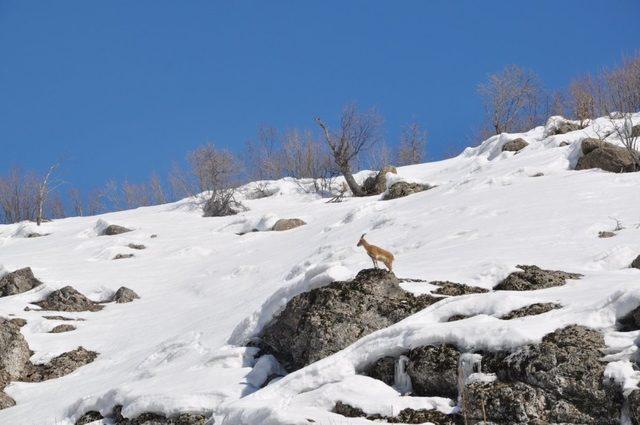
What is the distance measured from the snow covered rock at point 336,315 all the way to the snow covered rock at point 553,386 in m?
1.99

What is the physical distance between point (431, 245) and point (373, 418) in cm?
751

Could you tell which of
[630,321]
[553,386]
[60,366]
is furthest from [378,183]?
[553,386]

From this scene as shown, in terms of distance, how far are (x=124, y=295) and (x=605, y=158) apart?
12.8 m

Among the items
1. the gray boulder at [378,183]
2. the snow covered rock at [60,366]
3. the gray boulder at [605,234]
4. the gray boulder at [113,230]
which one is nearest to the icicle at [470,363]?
the gray boulder at [605,234]

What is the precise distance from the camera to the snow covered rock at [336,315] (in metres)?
6.73

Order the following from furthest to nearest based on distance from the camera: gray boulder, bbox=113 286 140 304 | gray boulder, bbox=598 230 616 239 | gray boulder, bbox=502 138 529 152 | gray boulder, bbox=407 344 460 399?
gray boulder, bbox=502 138 529 152, gray boulder, bbox=113 286 140 304, gray boulder, bbox=598 230 616 239, gray boulder, bbox=407 344 460 399

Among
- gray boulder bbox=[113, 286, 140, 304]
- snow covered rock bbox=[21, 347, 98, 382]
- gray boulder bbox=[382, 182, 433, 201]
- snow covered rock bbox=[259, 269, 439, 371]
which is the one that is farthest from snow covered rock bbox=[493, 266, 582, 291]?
gray boulder bbox=[382, 182, 433, 201]

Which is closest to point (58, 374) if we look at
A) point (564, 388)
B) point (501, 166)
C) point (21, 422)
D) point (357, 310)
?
point (21, 422)

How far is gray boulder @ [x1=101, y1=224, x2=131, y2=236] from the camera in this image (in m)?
23.4

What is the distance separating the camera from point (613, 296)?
17.3ft

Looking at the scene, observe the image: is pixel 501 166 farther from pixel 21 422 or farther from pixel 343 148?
pixel 21 422

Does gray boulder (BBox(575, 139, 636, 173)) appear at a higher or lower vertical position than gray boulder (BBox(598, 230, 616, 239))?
higher

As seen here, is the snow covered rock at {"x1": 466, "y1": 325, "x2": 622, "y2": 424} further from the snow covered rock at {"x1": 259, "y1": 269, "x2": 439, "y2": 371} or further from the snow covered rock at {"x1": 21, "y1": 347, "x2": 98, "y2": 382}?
the snow covered rock at {"x1": 21, "y1": 347, "x2": 98, "y2": 382}

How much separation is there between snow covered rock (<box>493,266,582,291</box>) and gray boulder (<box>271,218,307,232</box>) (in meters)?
13.1
